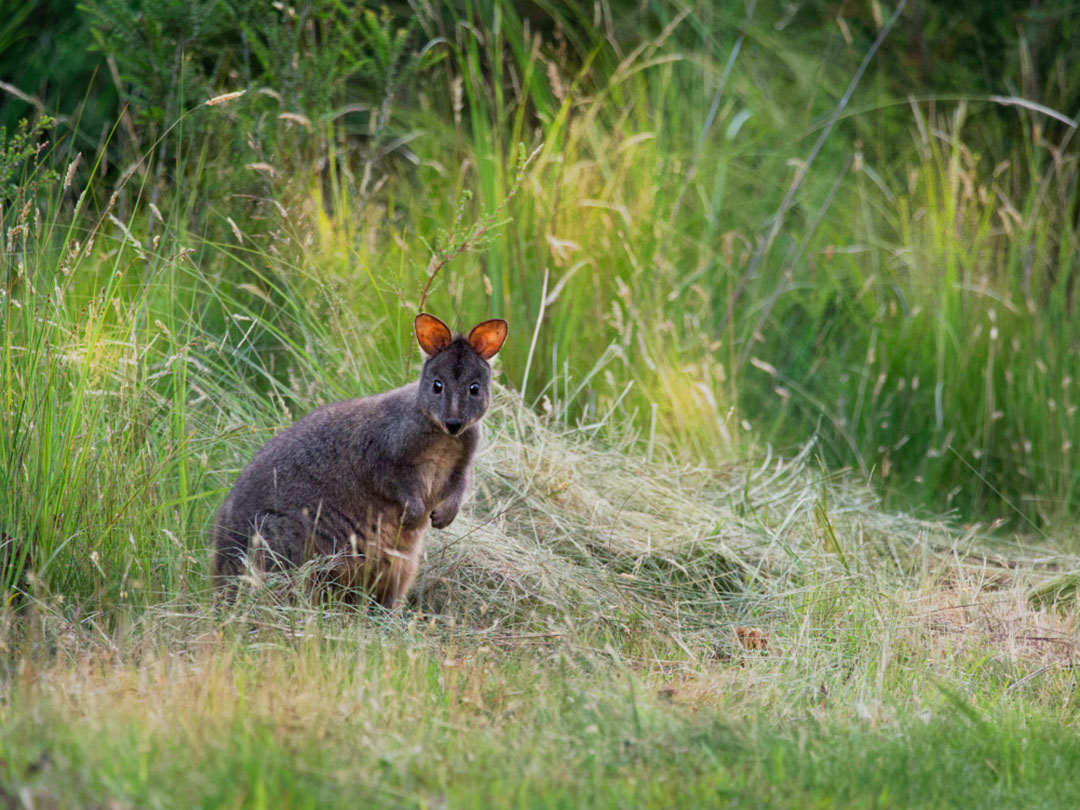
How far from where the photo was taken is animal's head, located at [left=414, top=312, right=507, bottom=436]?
15.0 feet

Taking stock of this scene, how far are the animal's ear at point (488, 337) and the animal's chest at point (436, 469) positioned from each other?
383 millimetres

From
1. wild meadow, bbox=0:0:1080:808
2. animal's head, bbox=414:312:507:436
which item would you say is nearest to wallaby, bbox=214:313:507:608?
animal's head, bbox=414:312:507:436

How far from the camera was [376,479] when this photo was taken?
4742 millimetres

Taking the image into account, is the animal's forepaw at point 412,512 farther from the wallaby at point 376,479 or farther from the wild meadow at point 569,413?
the wild meadow at point 569,413

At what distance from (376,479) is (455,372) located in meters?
0.52

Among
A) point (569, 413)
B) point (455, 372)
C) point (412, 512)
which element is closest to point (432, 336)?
point (455, 372)

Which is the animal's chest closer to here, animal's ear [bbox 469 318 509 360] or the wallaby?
the wallaby

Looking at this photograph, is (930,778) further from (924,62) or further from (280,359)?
(924,62)

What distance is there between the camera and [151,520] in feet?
15.1

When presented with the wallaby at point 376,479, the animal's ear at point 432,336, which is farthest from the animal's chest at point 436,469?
the animal's ear at point 432,336

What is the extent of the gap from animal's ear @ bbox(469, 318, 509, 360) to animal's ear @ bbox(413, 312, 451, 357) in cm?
10

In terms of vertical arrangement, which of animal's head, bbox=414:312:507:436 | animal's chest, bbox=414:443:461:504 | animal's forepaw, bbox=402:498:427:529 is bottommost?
animal's forepaw, bbox=402:498:427:529

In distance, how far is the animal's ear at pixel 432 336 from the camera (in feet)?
15.2

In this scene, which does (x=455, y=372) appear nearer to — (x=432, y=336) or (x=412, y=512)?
(x=432, y=336)
